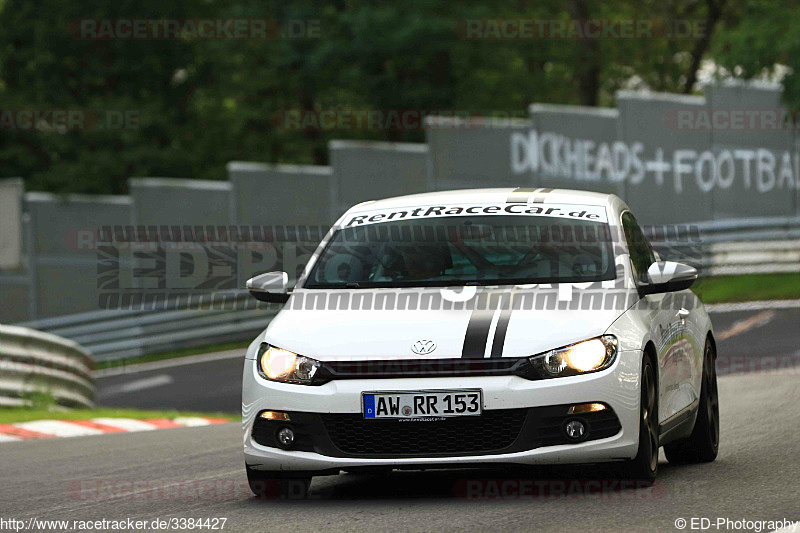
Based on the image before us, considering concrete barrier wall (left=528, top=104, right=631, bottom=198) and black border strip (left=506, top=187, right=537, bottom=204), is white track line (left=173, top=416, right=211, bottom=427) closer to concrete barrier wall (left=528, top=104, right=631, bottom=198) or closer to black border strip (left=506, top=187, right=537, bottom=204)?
black border strip (left=506, top=187, right=537, bottom=204)

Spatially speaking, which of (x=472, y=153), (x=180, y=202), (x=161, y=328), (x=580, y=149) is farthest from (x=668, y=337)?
(x=180, y=202)

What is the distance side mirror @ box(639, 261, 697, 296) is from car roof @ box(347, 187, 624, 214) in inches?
34.1

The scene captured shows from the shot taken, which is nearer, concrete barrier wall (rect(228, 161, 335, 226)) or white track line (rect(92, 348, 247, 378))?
white track line (rect(92, 348, 247, 378))

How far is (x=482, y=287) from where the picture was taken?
8.12m

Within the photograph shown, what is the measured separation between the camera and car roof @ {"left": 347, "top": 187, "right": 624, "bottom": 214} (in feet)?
29.8

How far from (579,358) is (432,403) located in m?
0.76

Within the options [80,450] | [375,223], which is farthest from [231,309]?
[375,223]

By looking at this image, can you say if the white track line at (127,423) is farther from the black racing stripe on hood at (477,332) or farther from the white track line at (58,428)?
the black racing stripe on hood at (477,332)

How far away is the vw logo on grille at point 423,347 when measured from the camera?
292 inches

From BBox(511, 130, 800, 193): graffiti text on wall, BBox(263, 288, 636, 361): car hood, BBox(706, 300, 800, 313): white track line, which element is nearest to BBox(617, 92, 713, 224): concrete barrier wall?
BBox(511, 130, 800, 193): graffiti text on wall

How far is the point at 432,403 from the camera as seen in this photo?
734 centimetres

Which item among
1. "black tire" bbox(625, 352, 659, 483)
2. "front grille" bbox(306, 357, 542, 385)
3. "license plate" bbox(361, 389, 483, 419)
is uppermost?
"front grille" bbox(306, 357, 542, 385)

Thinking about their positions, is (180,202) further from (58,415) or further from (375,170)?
(58,415)

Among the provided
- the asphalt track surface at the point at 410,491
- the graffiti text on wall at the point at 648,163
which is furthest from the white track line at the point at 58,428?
the graffiti text on wall at the point at 648,163
